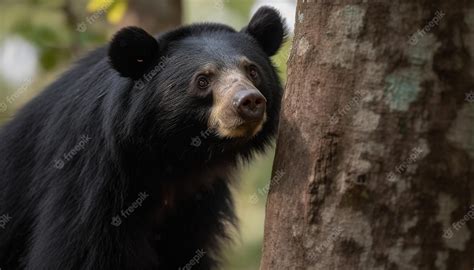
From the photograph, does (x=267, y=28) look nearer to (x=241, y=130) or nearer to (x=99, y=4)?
(x=241, y=130)

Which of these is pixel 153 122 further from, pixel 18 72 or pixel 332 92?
pixel 18 72

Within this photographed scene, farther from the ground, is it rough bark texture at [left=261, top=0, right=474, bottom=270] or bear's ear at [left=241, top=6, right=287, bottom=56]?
bear's ear at [left=241, top=6, right=287, bottom=56]

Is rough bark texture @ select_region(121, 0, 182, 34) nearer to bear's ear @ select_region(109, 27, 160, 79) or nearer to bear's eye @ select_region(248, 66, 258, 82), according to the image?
bear's ear @ select_region(109, 27, 160, 79)

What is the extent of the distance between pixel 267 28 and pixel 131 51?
3.45 ft

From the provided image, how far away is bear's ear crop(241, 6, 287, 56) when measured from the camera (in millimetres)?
5215

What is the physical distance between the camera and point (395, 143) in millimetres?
2980

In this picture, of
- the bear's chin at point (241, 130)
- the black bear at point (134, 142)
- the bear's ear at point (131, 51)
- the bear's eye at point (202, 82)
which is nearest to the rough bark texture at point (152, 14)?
the black bear at point (134, 142)

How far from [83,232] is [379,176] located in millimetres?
2439

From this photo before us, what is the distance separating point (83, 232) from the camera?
189 inches

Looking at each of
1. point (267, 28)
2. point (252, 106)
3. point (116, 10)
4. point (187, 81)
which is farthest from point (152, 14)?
point (252, 106)

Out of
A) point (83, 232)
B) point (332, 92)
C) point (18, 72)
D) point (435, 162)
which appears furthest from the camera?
point (18, 72)

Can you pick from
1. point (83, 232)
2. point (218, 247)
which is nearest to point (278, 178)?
point (83, 232)

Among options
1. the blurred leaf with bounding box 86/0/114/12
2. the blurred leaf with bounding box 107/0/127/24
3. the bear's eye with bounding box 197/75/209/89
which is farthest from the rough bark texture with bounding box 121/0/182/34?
the bear's eye with bounding box 197/75/209/89

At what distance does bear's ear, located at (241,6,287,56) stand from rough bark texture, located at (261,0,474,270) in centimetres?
203
